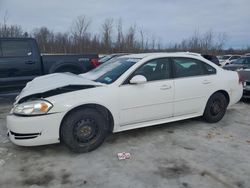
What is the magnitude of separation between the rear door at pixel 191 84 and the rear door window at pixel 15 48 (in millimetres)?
4366

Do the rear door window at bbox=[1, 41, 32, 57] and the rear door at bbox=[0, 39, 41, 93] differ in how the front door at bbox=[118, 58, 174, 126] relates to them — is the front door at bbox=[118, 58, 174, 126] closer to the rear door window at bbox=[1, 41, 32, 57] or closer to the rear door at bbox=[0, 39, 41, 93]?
the rear door at bbox=[0, 39, 41, 93]

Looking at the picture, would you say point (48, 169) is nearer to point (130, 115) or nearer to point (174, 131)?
point (130, 115)

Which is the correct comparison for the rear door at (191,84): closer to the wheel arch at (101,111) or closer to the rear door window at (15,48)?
the wheel arch at (101,111)

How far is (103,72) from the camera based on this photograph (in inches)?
188

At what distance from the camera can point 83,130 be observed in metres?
3.88

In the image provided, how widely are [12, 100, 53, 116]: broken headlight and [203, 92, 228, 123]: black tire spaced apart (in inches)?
128

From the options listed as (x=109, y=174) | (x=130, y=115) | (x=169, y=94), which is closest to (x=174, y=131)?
(x=169, y=94)

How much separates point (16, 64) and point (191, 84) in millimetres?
4765

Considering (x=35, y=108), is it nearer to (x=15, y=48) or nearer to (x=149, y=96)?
(x=149, y=96)

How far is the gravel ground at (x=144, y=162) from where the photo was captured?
3139mm

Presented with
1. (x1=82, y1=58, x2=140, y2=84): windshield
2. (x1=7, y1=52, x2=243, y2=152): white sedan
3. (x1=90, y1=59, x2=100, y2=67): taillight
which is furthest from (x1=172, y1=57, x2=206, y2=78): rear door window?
(x1=90, y1=59, x2=100, y2=67): taillight

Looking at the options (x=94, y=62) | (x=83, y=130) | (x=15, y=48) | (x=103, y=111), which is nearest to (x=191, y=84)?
(x=103, y=111)

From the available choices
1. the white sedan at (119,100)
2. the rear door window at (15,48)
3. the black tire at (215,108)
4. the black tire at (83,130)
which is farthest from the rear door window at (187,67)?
the rear door window at (15,48)

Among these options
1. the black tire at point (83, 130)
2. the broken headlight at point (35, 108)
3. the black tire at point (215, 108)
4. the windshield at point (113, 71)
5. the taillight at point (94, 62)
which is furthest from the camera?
the taillight at point (94, 62)
